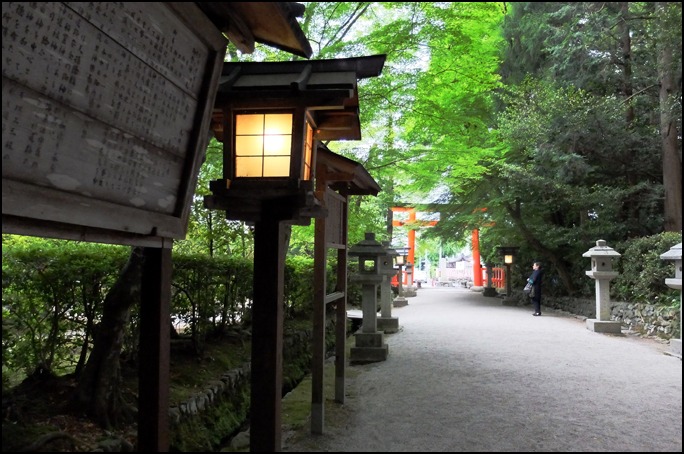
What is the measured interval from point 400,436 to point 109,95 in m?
4.29

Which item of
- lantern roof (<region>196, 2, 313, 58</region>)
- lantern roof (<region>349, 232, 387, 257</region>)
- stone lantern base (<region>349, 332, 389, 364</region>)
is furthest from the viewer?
lantern roof (<region>349, 232, 387, 257</region>)

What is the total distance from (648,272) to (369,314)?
26.5ft

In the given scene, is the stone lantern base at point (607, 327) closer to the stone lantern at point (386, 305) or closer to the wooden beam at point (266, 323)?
the stone lantern at point (386, 305)

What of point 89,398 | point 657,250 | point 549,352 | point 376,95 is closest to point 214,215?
point 376,95

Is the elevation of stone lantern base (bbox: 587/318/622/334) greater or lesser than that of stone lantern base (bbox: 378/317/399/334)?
greater

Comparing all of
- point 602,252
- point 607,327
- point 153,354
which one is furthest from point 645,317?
point 153,354

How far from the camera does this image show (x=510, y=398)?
616 centimetres

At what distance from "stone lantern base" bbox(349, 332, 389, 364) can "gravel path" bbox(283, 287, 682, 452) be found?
289mm

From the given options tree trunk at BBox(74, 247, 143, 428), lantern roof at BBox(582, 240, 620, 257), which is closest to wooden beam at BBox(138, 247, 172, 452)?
tree trunk at BBox(74, 247, 143, 428)

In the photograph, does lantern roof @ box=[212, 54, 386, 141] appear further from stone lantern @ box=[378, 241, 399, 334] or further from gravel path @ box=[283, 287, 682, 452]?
stone lantern @ box=[378, 241, 399, 334]

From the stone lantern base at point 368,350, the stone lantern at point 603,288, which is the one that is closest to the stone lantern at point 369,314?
the stone lantern base at point 368,350

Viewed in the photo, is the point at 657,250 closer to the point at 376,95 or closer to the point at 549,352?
the point at 549,352

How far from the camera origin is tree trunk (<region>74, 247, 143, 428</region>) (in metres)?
4.07

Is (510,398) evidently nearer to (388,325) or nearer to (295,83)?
(295,83)
